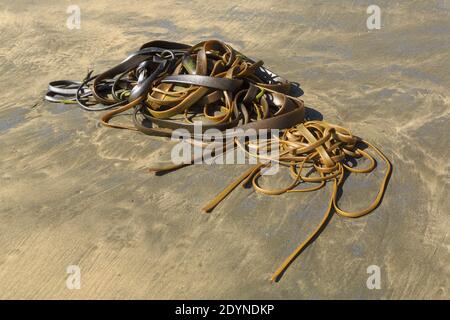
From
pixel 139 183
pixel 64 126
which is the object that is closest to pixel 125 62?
pixel 64 126

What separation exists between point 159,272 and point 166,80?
228 cm

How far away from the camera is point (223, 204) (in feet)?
12.0

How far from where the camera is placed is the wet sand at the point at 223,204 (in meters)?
3.06

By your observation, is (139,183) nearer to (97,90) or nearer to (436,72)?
(97,90)

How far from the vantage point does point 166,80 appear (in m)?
4.90

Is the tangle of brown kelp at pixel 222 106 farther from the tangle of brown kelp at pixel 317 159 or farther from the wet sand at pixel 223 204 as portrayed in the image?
the wet sand at pixel 223 204

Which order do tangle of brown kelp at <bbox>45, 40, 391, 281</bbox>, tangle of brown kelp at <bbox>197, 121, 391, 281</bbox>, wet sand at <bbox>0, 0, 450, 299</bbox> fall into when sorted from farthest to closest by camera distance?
tangle of brown kelp at <bbox>45, 40, 391, 281</bbox> → tangle of brown kelp at <bbox>197, 121, 391, 281</bbox> → wet sand at <bbox>0, 0, 450, 299</bbox>

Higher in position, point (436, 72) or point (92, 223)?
point (436, 72)

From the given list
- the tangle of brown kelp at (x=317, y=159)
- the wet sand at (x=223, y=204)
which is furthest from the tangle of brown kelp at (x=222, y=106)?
the wet sand at (x=223, y=204)

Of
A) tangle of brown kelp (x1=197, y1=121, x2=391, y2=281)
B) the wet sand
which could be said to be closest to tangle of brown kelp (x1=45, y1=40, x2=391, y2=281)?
tangle of brown kelp (x1=197, y1=121, x2=391, y2=281)

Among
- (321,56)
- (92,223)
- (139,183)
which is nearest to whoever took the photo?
(92,223)

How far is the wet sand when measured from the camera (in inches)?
121

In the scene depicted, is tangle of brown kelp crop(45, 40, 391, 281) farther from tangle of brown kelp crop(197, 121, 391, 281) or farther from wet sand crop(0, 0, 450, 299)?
wet sand crop(0, 0, 450, 299)

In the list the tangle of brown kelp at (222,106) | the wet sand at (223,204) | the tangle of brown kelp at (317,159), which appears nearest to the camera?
the wet sand at (223,204)
